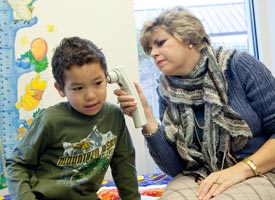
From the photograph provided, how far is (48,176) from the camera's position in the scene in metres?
1.00

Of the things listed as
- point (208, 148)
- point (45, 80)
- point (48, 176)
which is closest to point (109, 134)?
A: point (48, 176)

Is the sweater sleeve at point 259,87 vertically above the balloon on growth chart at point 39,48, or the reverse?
the balloon on growth chart at point 39,48

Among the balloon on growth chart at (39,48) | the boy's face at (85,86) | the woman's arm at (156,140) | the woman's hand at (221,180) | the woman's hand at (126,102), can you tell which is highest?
the balloon on growth chart at (39,48)

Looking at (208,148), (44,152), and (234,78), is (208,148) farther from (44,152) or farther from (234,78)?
(44,152)

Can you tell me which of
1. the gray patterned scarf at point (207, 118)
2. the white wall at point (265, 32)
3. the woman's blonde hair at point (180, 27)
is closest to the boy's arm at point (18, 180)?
the gray patterned scarf at point (207, 118)

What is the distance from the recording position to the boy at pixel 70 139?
0.96 metres

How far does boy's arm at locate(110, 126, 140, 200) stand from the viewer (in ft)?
3.68

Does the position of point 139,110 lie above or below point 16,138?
above

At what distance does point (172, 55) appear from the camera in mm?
1126

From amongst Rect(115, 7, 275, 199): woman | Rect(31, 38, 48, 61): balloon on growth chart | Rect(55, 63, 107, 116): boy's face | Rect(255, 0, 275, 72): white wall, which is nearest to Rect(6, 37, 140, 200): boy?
Rect(55, 63, 107, 116): boy's face

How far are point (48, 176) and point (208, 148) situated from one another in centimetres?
52

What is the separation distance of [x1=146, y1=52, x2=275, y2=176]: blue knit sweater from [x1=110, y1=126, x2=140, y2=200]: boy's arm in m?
0.08

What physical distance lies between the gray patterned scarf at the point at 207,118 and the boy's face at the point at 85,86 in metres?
0.30

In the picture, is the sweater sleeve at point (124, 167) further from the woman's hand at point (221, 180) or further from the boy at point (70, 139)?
the woman's hand at point (221, 180)
